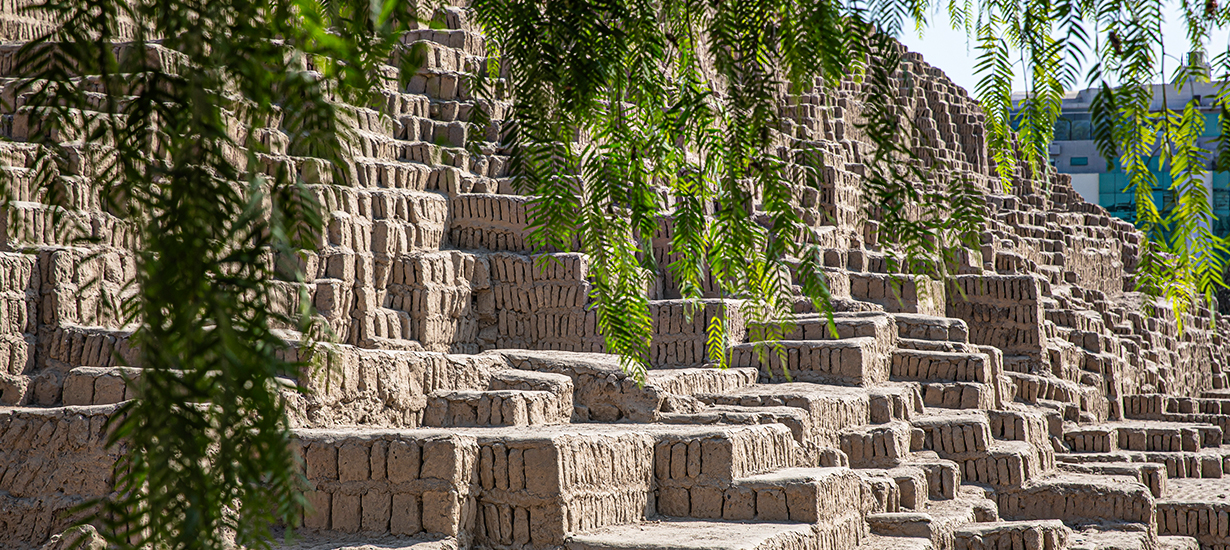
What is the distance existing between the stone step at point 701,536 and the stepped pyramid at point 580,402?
0.03 m

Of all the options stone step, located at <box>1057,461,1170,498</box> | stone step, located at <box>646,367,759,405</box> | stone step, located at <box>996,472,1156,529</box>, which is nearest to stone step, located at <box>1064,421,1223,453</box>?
stone step, located at <box>1057,461,1170,498</box>

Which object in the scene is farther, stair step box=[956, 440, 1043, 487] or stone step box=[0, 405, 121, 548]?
stair step box=[956, 440, 1043, 487]

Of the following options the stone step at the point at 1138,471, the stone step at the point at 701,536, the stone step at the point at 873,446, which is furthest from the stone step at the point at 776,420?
the stone step at the point at 1138,471

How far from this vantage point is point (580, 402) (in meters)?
8.14

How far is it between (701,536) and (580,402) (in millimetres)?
2977

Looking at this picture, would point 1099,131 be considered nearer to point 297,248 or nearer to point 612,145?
point 612,145

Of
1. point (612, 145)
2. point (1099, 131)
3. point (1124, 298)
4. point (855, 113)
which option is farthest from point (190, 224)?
→ point (1124, 298)

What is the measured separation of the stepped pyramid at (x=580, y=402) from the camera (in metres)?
5.20

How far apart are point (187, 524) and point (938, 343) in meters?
11.5

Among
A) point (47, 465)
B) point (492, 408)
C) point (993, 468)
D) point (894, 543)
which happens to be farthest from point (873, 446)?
point (47, 465)

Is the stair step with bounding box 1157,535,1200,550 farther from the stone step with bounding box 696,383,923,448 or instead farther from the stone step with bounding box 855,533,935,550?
the stone step with bounding box 855,533,935,550

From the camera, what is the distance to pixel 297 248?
1.26 metres

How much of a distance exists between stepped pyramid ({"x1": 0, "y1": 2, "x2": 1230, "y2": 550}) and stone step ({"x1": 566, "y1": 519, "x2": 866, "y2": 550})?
0.03 m

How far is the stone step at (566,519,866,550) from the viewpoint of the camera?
5023 millimetres
